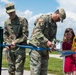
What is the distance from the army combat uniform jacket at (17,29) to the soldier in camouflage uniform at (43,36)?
515 mm

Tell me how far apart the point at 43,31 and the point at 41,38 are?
0.21 m

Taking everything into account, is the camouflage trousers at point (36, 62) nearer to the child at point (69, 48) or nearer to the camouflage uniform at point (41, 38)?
the camouflage uniform at point (41, 38)

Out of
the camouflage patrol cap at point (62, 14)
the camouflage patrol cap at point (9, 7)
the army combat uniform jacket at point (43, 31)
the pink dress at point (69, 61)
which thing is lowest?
the pink dress at point (69, 61)

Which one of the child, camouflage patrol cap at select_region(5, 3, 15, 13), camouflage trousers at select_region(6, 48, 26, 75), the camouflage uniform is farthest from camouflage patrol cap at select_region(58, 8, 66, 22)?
the child

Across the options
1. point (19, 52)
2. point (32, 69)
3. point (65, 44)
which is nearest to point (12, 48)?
point (19, 52)

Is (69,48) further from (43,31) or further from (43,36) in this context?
(43,36)

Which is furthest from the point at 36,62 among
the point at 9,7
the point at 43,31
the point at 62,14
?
the point at 9,7

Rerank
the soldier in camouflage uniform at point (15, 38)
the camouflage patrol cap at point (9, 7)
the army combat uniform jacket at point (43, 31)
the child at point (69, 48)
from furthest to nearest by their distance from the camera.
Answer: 1. the child at point (69, 48)
2. the soldier in camouflage uniform at point (15, 38)
3. the camouflage patrol cap at point (9, 7)
4. the army combat uniform jacket at point (43, 31)

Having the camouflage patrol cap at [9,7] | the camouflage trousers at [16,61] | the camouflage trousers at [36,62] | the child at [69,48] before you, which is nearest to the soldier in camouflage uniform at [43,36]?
the camouflage trousers at [36,62]

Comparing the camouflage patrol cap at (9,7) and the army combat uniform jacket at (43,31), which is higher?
the camouflage patrol cap at (9,7)

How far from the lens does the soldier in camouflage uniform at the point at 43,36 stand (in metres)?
7.57

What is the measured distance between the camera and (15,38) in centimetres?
840

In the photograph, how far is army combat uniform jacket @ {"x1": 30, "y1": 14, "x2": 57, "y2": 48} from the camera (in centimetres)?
762

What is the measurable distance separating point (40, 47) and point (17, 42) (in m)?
0.72
